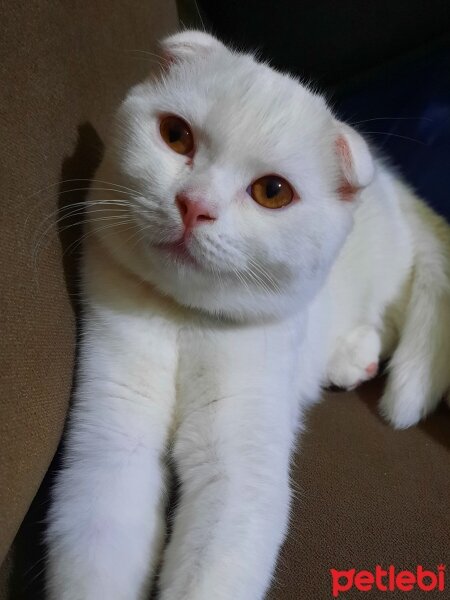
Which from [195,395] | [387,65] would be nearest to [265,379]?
[195,395]

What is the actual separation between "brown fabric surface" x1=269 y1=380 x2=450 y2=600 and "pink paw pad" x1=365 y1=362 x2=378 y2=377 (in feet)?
0.43

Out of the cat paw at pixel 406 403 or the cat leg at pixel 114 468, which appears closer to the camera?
the cat leg at pixel 114 468

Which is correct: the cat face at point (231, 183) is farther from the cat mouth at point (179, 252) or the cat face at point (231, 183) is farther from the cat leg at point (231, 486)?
the cat leg at point (231, 486)

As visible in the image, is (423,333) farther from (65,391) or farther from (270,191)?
(65,391)

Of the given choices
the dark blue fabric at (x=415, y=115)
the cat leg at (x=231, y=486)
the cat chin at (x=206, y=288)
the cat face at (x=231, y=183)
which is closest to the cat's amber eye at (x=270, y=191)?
the cat face at (x=231, y=183)

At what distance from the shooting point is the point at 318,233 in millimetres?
795

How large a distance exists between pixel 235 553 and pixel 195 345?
285 mm

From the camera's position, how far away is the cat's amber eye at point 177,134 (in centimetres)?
79

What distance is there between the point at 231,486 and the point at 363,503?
9.0 inches

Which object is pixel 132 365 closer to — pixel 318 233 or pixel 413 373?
pixel 318 233

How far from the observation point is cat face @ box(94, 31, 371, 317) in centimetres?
74

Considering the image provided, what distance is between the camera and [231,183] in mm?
750

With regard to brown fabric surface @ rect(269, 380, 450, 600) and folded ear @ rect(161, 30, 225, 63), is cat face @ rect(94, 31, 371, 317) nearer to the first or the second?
folded ear @ rect(161, 30, 225, 63)

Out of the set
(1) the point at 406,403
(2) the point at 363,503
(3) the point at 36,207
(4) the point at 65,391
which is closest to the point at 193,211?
(3) the point at 36,207
